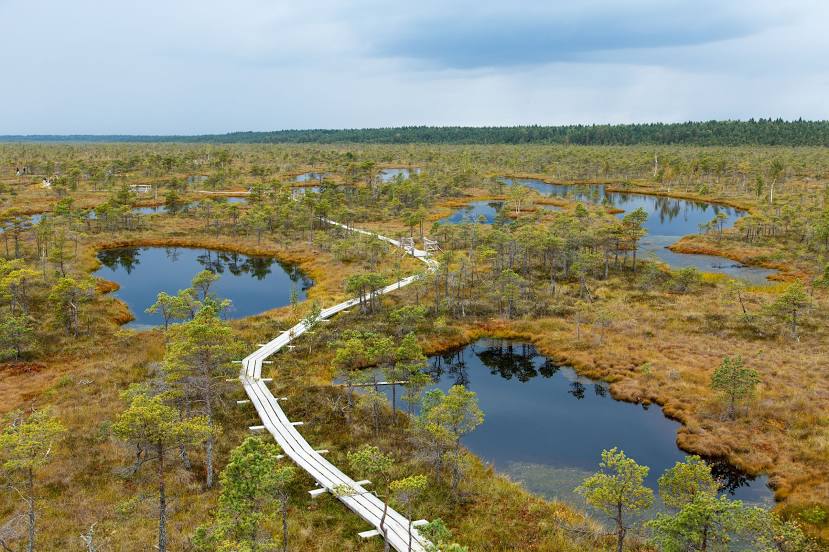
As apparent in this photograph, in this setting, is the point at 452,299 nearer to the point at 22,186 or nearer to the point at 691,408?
the point at 691,408

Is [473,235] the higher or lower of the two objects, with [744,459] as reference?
higher

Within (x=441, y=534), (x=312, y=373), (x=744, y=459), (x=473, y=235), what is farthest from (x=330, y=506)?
(x=473, y=235)

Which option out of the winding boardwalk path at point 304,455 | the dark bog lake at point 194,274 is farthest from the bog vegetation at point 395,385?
the dark bog lake at point 194,274

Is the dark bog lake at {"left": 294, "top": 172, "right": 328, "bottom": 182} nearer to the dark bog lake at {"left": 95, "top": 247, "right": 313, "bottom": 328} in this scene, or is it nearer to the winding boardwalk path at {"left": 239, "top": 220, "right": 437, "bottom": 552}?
the dark bog lake at {"left": 95, "top": 247, "right": 313, "bottom": 328}

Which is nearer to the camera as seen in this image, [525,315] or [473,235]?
[525,315]

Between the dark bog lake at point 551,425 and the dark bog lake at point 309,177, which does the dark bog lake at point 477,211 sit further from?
the dark bog lake at point 551,425

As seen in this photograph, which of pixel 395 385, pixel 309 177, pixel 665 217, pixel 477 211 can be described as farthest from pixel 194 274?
pixel 309 177

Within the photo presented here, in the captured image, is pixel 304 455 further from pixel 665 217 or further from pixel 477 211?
pixel 665 217
